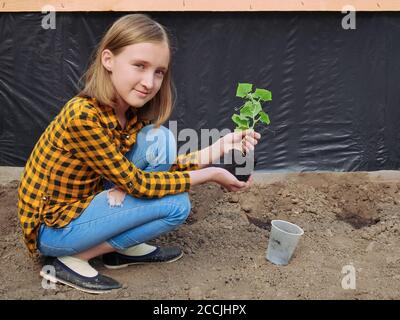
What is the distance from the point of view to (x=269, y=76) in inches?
132

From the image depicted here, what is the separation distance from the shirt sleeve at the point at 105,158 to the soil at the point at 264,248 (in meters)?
0.47

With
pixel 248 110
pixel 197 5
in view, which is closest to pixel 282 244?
pixel 248 110

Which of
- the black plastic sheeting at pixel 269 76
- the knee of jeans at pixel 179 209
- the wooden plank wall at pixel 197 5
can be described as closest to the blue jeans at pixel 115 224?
the knee of jeans at pixel 179 209

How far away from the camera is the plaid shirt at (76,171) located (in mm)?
1748

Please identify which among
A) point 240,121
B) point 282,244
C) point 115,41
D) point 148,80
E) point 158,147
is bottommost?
point 282,244

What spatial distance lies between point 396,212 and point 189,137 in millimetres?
1547

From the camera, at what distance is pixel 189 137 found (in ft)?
11.3

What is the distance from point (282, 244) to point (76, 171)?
3.38 feet

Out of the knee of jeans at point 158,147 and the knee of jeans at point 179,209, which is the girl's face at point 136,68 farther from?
the knee of jeans at point 179,209

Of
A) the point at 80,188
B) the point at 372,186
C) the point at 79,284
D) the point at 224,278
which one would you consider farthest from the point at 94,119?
the point at 372,186

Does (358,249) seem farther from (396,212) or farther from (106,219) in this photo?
(106,219)

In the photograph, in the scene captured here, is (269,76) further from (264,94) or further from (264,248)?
(264,248)

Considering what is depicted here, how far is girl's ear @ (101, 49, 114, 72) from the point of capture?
1.85m
